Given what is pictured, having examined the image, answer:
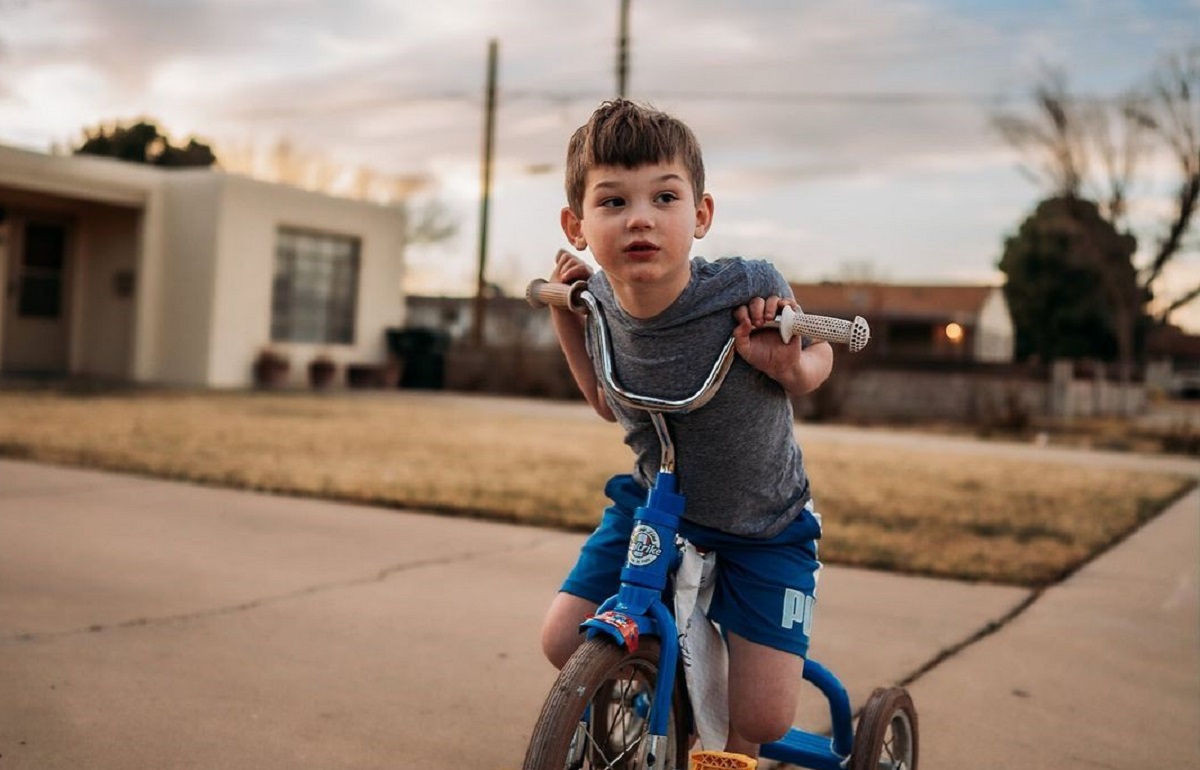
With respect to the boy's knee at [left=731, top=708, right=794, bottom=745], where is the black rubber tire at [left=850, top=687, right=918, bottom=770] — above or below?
below

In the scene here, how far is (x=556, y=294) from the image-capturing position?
232 centimetres

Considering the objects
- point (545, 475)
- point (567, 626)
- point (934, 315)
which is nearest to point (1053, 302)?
point (934, 315)

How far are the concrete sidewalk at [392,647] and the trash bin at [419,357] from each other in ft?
57.2

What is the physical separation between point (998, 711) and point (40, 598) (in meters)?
3.15

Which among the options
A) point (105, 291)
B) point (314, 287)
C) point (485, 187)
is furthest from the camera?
point (485, 187)

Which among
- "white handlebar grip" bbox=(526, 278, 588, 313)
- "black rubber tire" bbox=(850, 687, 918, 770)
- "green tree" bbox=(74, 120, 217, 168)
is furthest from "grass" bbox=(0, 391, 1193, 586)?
"green tree" bbox=(74, 120, 217, 168)

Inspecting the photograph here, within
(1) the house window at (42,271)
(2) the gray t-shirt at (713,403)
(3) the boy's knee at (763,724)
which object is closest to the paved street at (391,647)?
(3) the boy's knee at (763,724)

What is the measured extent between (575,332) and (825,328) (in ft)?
2.21

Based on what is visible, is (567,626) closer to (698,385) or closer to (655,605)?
(655,605)

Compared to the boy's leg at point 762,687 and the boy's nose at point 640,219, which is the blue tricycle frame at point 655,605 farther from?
the boy's nose at point 640,219

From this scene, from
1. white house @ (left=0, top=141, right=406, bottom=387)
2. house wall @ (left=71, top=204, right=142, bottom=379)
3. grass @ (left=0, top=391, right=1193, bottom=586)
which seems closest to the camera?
grass @ (left=0, top=391, right=1193, bottom=586)

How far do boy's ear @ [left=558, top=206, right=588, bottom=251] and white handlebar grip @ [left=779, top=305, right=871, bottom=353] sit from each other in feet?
1.42

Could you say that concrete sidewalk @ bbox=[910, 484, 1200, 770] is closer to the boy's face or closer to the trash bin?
the boy's face

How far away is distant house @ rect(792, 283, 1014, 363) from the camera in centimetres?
4350
